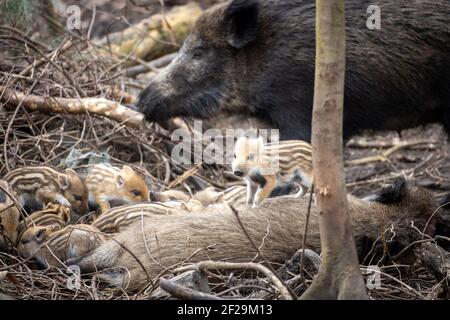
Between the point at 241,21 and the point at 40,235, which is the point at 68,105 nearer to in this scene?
the point at 241,21

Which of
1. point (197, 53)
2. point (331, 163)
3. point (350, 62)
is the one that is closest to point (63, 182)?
point (197, 53)

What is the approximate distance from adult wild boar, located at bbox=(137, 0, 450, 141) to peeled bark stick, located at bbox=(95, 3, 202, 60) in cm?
243

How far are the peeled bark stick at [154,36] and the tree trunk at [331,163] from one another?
19.2ft

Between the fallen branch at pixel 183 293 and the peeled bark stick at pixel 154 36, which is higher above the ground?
the peeled bark stick at pixel 154 36

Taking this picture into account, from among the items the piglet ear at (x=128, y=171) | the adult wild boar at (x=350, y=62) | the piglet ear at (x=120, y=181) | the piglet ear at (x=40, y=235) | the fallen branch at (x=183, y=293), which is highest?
the adult wild boar at (x=350, y=62)

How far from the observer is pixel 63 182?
229 inches

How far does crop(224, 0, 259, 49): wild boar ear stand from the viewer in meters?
6.85

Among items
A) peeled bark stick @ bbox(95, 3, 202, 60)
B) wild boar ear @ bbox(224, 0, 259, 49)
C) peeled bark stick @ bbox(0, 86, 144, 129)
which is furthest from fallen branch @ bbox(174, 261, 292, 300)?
peeled bark stick @ bbox(95, 3, 202, 60)

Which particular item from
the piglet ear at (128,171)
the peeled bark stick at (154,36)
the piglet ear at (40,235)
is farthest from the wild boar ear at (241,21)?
the piglet ear at (40,235)

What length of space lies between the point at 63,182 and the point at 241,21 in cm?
211

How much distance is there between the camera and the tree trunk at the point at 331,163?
11.5 ft

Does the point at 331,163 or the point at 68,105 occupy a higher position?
the point at 68,105

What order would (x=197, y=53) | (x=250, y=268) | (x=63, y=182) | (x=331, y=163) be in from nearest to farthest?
1. (x=331, y=163)
2. (x=250, y=268)
3. (x=63, y=182)
4. (x=197, y=53)

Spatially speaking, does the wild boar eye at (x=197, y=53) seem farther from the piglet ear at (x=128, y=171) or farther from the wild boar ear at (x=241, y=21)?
the piglet ear at (x=128, y=171)
